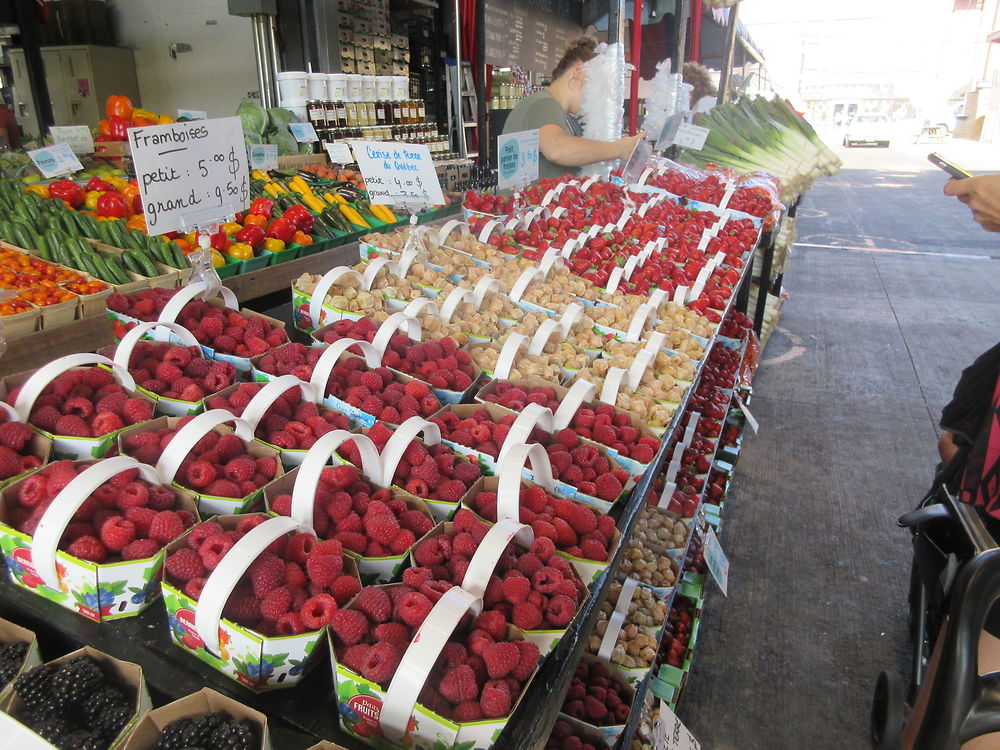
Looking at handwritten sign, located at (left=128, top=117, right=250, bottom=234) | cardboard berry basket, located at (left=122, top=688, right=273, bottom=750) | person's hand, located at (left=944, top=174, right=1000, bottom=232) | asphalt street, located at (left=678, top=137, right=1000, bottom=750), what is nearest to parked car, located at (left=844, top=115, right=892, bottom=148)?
asphalt street, located at (left=678, top=137, right=1000, bottom=750)

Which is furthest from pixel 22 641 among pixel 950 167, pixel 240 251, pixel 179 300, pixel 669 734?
pixel 950 167

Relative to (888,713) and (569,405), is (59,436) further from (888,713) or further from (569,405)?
(888,713)

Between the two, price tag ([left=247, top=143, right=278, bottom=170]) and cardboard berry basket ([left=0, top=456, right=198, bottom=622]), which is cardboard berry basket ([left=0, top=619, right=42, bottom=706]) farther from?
price tag ([left=247, top=143, right=278, bottom=170])

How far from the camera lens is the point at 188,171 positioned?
187 centimetres

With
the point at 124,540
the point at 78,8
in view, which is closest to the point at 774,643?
the point at 124,540

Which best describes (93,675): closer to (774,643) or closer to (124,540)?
(124,540)

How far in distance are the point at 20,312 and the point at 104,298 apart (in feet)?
0.81

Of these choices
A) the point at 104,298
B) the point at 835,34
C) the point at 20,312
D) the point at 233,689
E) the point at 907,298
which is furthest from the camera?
the point at 835,34

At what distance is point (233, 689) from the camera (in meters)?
0.88

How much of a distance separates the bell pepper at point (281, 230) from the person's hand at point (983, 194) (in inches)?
90.3

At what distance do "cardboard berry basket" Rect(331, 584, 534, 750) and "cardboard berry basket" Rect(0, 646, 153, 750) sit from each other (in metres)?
0.24

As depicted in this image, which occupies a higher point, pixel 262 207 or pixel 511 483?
pixel 262 207

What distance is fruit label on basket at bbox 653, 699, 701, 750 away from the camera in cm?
169

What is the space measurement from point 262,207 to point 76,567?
2.16 m
